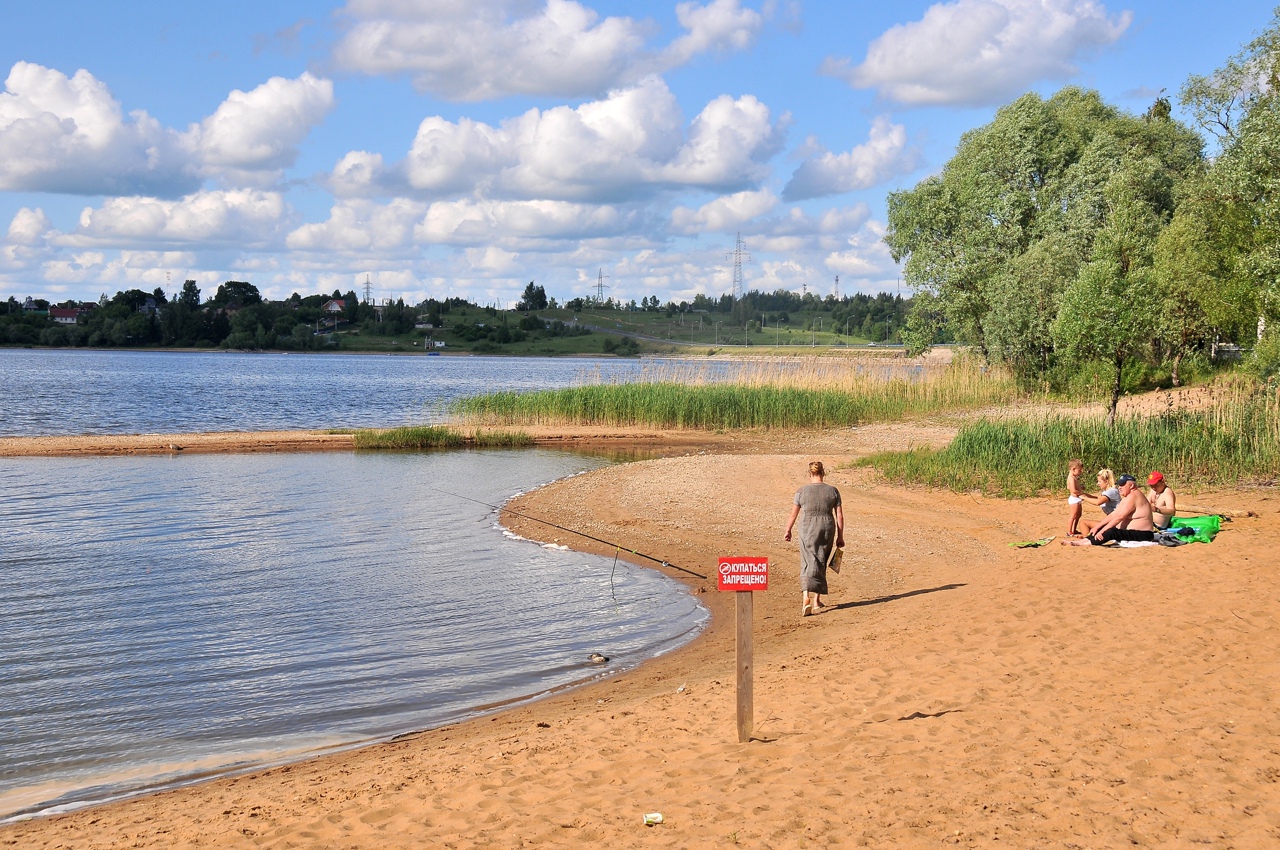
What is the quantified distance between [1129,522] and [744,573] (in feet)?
29.1

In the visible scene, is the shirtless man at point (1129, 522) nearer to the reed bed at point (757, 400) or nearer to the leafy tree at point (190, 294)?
the reed bed at point (757, 400)

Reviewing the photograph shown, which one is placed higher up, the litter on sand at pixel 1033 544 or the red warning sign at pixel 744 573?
the red warning sign at pixel 744 573

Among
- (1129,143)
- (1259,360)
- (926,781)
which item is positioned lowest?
(926,781)

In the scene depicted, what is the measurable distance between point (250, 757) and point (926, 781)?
5.02 meters

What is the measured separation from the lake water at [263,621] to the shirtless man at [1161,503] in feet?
21.8

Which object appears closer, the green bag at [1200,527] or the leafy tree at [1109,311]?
the green bag at [1200,527]

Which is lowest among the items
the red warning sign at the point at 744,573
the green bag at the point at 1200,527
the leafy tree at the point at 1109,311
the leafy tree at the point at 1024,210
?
the green bag at the point at 1200,527

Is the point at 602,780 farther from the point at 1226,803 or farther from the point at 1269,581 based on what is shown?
the point at 1269,581

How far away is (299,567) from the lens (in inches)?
568

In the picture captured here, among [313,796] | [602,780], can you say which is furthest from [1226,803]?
[313,796]

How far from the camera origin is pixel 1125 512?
13391 millimetres

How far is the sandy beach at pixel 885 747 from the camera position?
5.70 m

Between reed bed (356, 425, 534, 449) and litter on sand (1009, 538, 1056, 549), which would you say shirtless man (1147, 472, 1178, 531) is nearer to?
litter on sand (1009, 538, 1056, 549)

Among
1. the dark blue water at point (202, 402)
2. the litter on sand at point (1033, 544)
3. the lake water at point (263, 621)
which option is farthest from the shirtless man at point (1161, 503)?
the dark blue water at point (202, 402)
